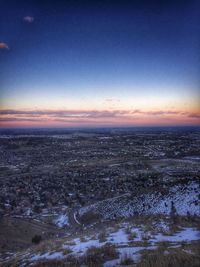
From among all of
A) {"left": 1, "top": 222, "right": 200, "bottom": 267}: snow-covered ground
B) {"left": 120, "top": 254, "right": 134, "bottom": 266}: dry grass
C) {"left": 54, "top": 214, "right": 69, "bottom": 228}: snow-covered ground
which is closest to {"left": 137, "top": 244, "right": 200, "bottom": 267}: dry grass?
{"left": 120, "top": 254, "right": 134, "bottom": 266}: dry grass

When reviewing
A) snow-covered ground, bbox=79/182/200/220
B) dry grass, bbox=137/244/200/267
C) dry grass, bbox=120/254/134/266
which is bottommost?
snow-covered ground, bbox=79/182/200/220

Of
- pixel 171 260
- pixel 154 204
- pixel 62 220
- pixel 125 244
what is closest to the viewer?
pixel 171 260

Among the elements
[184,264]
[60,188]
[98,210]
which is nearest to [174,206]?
[98,210]

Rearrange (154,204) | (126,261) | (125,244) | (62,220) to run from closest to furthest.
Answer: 1. (126,261)
2. (125,244)
3. (62,220)
4. (154,204)

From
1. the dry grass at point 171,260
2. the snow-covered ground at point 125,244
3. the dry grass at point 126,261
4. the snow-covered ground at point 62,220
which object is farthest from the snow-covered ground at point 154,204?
the dry grass at point 126,261

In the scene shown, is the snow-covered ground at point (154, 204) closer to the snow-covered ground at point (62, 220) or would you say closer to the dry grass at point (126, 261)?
the snow-covered ground at point (62, 220)

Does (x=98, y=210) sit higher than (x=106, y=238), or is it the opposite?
(x=106, y=238)

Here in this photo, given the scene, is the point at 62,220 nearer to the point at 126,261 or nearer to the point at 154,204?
the point at 154,204

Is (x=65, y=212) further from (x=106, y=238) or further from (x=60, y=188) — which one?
(x=106, y=238)

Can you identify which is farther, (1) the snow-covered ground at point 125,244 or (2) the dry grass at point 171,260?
(1) the snow-covered ground at point 125,244

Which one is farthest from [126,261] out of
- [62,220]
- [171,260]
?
[62,220]

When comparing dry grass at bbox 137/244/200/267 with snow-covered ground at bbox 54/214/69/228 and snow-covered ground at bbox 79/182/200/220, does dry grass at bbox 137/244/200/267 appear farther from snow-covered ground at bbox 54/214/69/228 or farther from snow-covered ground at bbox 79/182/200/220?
snow-covered ground at bbox 54/214/69/228
